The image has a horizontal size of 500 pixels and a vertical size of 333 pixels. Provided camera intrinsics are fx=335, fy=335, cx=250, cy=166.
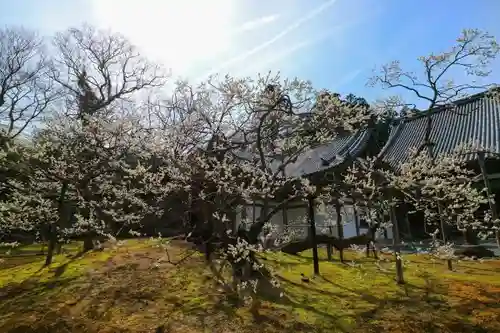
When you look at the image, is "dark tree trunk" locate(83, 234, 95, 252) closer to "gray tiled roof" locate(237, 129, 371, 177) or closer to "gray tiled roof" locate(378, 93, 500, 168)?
"gray tiled roof" locate(237, 129, 371, 177)

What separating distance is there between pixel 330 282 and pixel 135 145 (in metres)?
6.74

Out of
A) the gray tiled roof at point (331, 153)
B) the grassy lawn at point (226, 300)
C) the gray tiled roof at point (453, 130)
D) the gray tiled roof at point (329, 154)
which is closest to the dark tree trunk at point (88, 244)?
the grassy lawn at point (226, 300)

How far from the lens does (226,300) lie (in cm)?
671

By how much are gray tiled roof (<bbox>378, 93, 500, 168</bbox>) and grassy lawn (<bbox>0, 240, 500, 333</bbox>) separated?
24.6 feet

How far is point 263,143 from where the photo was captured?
9.30 meters

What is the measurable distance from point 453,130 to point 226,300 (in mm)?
15524

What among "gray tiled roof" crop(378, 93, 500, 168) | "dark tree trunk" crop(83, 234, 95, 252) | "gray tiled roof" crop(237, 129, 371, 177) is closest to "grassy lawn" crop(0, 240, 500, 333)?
"dark tree trunk" crop(83, 234, 95, 252)

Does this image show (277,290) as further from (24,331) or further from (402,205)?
(402,205)

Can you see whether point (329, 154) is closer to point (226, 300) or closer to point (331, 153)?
point (331, 153)

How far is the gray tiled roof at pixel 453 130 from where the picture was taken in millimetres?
15206

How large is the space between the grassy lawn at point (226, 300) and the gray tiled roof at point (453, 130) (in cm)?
749

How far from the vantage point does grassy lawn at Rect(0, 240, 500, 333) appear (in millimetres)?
5633

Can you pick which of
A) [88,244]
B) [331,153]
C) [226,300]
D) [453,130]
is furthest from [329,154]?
[226,300]

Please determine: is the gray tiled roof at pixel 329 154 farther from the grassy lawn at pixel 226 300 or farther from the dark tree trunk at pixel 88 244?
the dark tree trunk at pixel 88 244
